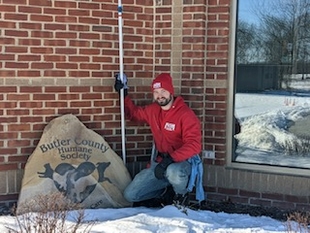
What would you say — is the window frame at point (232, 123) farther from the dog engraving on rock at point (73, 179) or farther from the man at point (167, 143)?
the dog engraving on rock at point (73, 179)

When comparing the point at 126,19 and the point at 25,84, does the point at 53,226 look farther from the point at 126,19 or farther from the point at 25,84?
the point at 126,19

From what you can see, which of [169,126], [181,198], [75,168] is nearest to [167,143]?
[169,126]

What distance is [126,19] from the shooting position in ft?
18.9

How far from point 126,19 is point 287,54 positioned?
1766 mm

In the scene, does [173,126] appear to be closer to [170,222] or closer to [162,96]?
[162,96]

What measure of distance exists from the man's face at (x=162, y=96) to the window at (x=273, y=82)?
32.8 inches

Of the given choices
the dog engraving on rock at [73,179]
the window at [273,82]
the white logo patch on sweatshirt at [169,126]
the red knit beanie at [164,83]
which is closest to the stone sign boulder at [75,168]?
the dog engraving on rock at [73,179]

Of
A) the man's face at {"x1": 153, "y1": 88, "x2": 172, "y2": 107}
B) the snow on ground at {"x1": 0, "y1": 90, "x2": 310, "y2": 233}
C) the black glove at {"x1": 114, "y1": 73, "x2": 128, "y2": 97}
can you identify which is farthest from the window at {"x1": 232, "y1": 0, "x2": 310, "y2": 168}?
the black glove at {"x1": 114, "y1": 73, "x2": 128, "y2": 97}

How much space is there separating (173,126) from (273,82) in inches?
47.2

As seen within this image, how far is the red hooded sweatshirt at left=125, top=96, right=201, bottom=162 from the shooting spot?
520cm

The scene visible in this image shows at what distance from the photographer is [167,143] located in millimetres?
5473

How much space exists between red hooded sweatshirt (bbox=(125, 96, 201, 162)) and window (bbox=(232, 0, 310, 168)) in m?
0.73

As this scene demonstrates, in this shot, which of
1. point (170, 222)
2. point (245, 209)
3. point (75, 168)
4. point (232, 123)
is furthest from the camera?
point (232, 123)

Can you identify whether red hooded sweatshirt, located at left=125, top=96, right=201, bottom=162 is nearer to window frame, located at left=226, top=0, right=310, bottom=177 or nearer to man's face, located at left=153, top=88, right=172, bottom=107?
man's face, located at left=153, top=88, right=172, bottom=107
